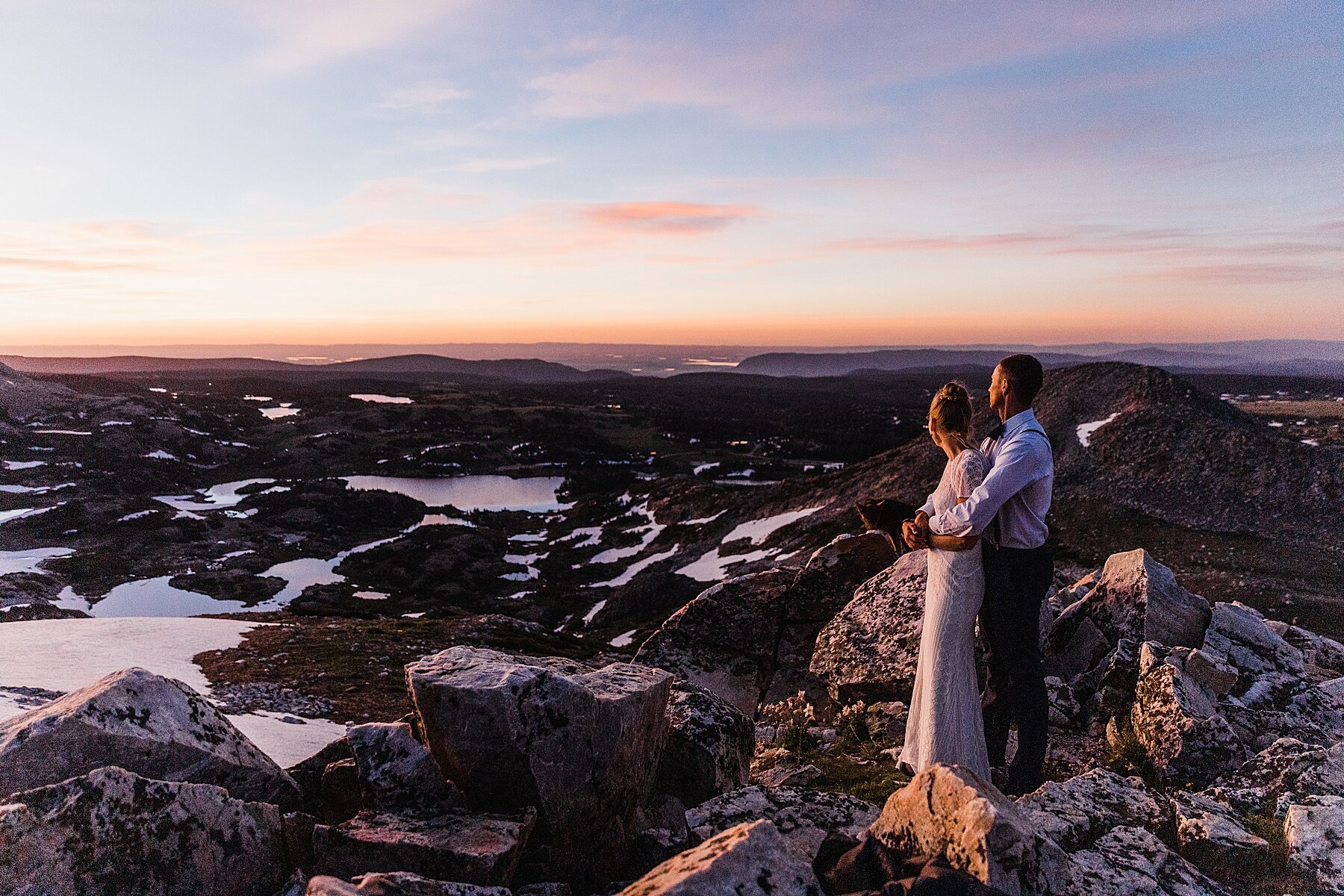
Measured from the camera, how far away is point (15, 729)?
204 inches

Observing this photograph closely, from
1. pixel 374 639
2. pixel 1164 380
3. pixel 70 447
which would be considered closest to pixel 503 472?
pixel 70 447

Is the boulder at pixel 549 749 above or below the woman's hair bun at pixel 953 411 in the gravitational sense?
below

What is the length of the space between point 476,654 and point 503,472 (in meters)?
156

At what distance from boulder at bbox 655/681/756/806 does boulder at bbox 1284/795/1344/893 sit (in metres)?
4.75

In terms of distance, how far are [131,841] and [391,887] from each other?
1918 mm

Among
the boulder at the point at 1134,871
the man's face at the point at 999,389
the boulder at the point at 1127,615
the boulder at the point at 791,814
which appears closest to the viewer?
the boulder at the point at 1134,871

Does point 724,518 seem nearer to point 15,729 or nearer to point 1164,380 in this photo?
point 1164,380

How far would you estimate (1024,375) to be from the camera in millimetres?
6676

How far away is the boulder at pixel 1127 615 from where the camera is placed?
9.82 meters

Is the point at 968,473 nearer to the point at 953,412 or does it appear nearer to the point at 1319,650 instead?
the point at 953,412

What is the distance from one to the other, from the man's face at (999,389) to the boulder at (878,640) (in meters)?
4.77

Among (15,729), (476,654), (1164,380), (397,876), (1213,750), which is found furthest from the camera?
(1164,380)

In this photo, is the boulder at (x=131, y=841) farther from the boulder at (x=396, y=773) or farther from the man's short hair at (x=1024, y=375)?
the man's short hair at (x=1024, y=375)

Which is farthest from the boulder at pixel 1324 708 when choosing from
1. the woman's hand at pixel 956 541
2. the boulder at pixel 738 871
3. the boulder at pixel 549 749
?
the boulder at pixel 549 749
